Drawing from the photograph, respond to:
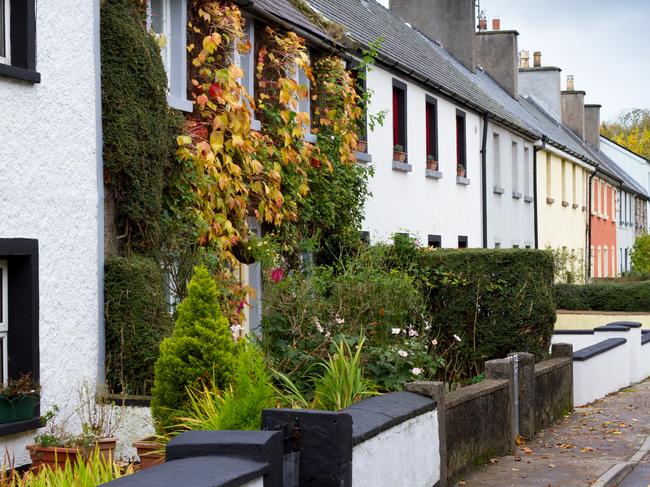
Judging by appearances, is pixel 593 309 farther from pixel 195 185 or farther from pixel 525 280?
pixel 195 185

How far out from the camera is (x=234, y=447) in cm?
587

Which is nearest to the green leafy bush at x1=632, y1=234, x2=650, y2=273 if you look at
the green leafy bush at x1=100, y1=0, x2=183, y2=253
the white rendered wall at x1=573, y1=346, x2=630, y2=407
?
the white rendered wall at x1=573, y1=346, x2=630, y2=407

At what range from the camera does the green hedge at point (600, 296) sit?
104 ft

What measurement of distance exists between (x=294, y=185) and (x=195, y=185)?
2832 mm

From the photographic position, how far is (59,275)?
991cm

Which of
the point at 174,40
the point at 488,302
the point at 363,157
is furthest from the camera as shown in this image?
the point at 363,157

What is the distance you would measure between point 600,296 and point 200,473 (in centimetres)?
2803

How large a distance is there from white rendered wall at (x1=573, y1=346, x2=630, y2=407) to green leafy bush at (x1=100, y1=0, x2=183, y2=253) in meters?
7.81

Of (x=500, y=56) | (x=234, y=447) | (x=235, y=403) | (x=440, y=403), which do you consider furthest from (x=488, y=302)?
(x=500, y=56)

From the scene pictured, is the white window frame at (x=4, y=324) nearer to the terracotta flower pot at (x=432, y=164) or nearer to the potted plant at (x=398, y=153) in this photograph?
the potted plant at (x=398, y=153)

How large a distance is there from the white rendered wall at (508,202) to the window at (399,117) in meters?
7.00

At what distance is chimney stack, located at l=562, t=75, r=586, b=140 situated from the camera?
175 feet

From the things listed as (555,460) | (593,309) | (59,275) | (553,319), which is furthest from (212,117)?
(593,309)

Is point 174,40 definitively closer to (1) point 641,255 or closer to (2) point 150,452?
(2) point 150,452
